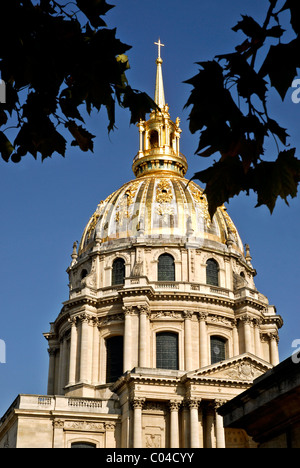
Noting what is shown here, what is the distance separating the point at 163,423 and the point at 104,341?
36.3 feet

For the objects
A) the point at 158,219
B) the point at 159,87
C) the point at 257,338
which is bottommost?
the point at 257,338

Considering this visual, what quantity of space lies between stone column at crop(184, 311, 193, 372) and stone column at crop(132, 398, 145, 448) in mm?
7405

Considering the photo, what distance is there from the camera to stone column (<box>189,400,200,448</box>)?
1932 inches

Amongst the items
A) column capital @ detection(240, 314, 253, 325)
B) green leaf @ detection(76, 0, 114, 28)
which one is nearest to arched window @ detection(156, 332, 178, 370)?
column capital @ detection(240, 314, 253, 325)

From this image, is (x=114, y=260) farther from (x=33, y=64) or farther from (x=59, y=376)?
(x=33, y=64)

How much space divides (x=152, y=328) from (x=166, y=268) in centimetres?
585

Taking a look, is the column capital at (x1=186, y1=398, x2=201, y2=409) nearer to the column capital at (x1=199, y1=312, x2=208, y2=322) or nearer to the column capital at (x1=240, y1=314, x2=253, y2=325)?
the column capital at (x1=199, y1=312, x2=208, y2=322)

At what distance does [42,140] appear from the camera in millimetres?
6582

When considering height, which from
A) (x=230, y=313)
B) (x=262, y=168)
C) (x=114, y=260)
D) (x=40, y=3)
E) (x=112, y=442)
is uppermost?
(x=114, y=260)

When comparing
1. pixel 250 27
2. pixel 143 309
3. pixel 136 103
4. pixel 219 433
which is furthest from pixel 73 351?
pixel 250 27

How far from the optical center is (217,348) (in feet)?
197

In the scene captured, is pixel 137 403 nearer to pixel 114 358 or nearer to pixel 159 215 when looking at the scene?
pixel 114 358
